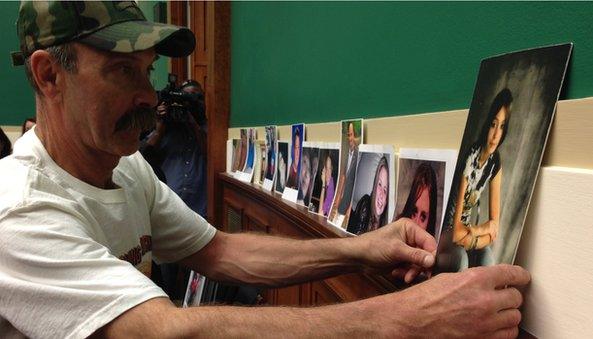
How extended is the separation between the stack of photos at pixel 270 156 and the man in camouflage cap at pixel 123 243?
509 millimetres

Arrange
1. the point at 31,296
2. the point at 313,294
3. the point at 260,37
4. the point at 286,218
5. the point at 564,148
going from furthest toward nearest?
the point at 260,37 < the point at 286,218 < the point at 313,294 < the point at 31,296 < the point at 564,148

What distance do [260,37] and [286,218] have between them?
0.88 metres

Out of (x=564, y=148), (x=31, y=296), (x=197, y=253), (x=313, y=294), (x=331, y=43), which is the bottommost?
(x=313, y=294)

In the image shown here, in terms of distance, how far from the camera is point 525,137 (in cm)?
58

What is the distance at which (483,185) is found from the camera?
2.10 feet

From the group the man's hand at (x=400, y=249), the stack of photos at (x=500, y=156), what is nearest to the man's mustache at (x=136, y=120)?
the man's hand at (x=400, y=249)

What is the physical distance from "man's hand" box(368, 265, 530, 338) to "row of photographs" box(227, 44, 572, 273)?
4cm

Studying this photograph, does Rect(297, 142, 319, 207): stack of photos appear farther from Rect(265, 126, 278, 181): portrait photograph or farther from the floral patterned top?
the floral patterned top

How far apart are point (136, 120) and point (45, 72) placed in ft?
0.60

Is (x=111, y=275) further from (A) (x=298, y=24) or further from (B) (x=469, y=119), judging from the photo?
(A) (x=298, y=24)

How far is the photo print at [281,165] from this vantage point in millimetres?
1594

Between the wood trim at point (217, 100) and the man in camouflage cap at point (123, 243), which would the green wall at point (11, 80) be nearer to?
the wood trim at point (217, 100)

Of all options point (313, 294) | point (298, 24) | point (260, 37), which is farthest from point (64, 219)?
point (260, 37)

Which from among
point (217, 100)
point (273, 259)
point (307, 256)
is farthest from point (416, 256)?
point (217, 100)
